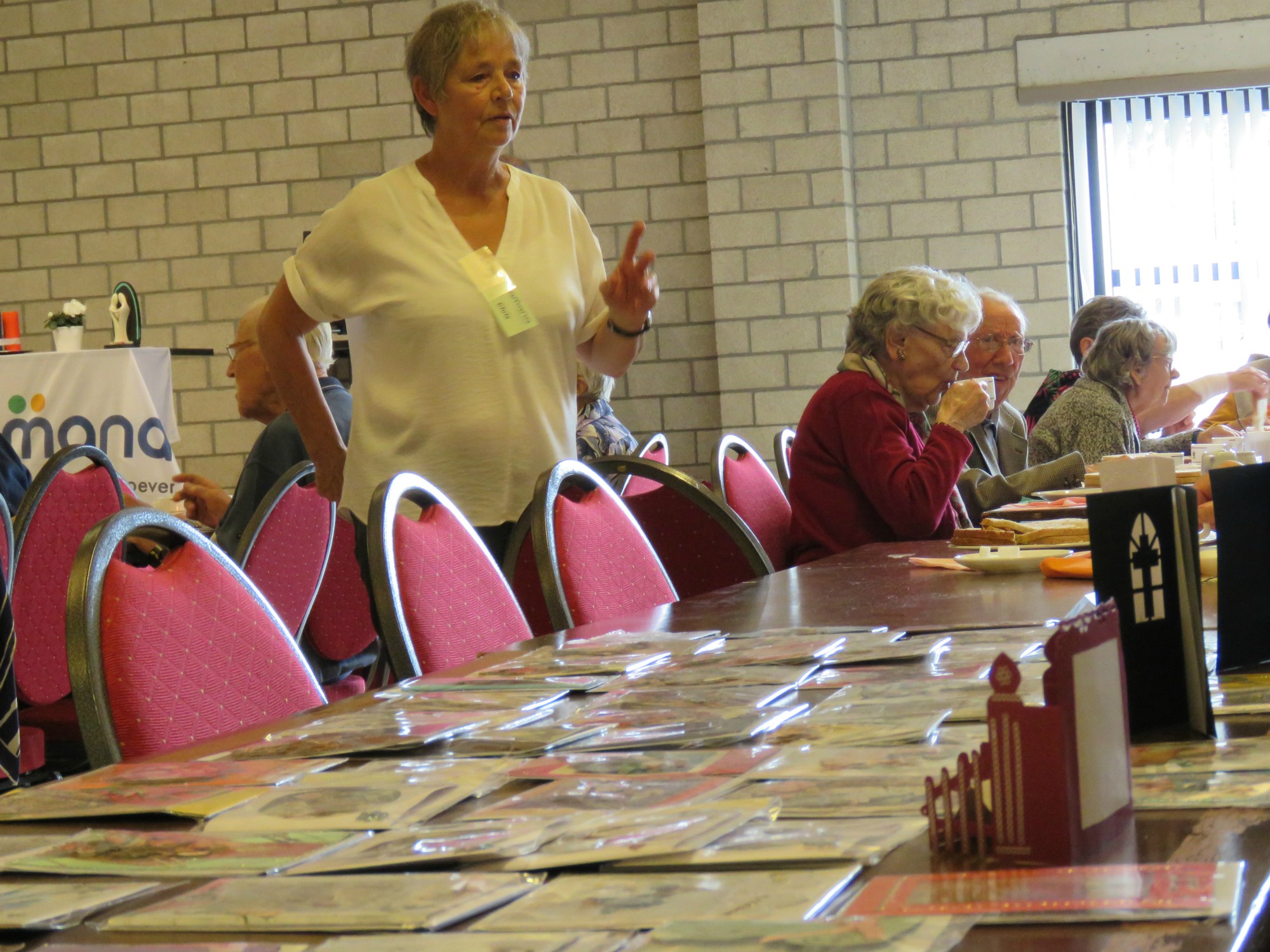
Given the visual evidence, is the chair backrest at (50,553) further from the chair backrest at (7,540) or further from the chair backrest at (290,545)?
the chair backrest at (290,545)

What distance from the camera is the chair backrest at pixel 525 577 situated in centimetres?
239

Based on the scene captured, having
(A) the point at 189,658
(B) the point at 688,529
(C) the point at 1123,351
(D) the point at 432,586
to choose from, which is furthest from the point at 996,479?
(A) the point at 189,658

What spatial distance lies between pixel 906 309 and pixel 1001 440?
193 cm

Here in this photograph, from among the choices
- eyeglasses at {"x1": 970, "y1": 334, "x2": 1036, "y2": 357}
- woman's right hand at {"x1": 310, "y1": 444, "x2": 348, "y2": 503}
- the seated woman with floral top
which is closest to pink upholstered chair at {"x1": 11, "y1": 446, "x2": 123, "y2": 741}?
woman's right hand at {"x1": 310, "y1": 444, "x2": 348, "y2": 503}

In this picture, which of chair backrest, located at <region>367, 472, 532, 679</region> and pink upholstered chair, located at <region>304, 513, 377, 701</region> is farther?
pink upholstered chair, located at <region>304, 513, 377, 701</region>

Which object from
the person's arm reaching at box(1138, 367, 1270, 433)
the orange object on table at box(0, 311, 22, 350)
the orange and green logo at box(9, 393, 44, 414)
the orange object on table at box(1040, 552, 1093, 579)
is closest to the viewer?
the orange object on table at box(1040, 552, 1093, 579)

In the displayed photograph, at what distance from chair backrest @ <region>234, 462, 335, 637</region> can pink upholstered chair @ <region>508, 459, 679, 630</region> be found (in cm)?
57

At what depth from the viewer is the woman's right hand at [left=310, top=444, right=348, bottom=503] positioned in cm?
269

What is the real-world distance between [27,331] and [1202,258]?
5.68 metres

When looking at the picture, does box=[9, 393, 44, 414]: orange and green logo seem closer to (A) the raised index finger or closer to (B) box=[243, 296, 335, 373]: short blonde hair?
(B) box=[243, 296, 335, 373]: short blonde hair

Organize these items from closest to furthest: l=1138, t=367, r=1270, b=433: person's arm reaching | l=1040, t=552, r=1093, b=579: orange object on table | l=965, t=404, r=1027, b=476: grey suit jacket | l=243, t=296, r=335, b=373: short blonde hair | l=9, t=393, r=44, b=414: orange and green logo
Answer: l=1040, t=552, r=1093, b=579: orange object on table, l=243, t=296, r=335, b=373: short blonde hair, l=965, t=404, r=1027, b=476: grey suit jacket, l=1138, t=367, r=1270, b=433: person's arm reaching, l=9, t=393, r=44, b=414: orange and green logo

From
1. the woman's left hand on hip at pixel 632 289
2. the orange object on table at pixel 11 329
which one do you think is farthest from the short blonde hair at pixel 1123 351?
the orange object on table at pixel 11 329

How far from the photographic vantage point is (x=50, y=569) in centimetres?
283

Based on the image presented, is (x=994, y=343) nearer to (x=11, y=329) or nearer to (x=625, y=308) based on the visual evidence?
(x=625, y=308)
